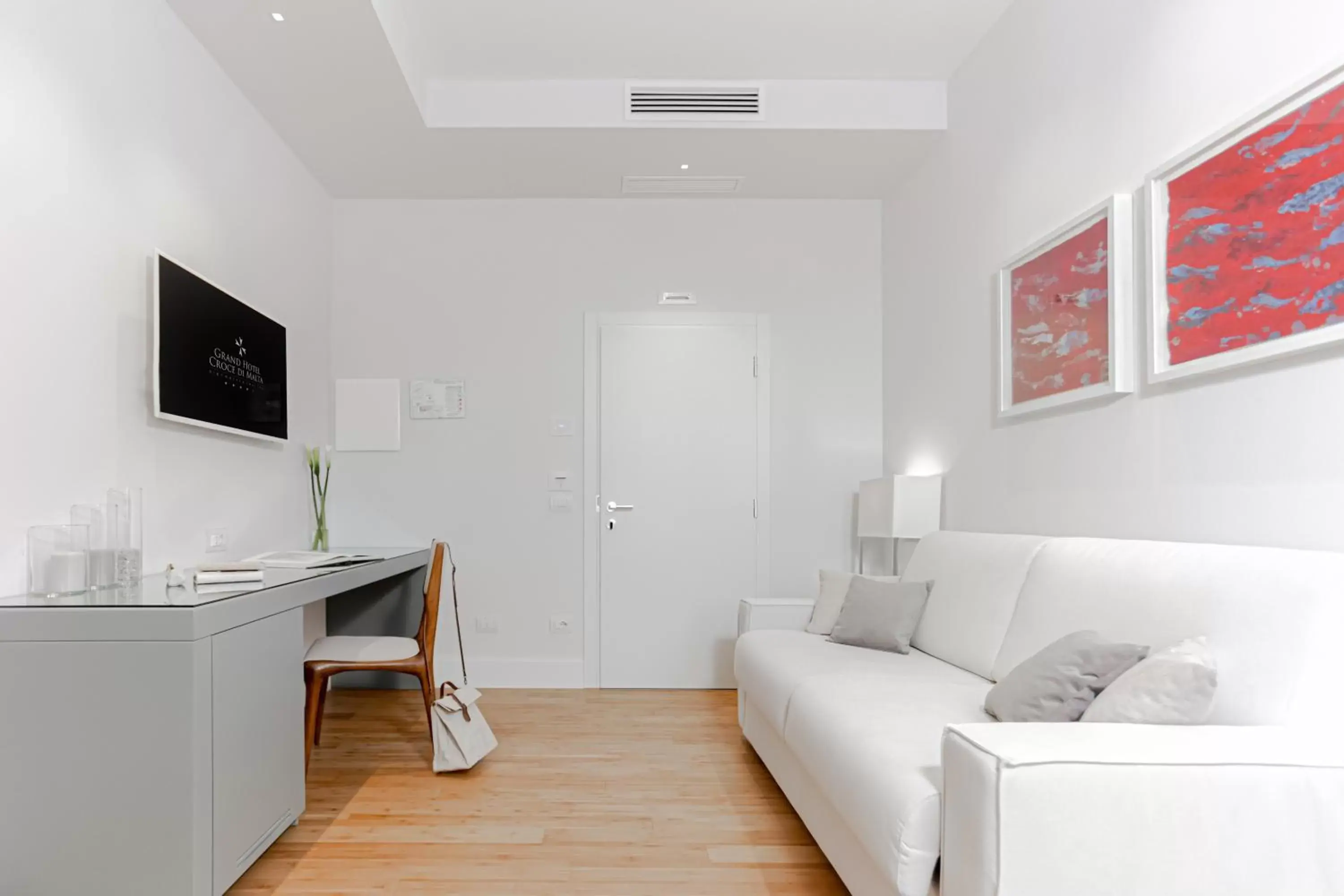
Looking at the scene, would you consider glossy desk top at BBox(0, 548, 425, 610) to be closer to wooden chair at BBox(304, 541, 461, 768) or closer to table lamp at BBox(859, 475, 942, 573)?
wooden chair at BBox(304, 541, 461, 768)

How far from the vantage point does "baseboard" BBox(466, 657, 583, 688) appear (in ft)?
15.3

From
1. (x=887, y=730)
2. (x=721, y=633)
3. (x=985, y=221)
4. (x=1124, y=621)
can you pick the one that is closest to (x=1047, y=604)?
(x=1124, y=621)

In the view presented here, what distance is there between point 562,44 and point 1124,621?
2971 millimetres

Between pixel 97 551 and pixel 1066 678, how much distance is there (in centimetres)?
241

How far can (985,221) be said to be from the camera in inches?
137

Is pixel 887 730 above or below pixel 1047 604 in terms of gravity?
below

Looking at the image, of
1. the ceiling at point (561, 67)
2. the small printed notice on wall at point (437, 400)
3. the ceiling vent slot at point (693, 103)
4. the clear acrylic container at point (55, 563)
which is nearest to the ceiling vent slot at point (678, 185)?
the ceiling at point (561, 67)

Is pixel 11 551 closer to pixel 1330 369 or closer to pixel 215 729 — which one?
pixel 215 729

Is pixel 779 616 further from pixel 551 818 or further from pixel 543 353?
pixel 543 353

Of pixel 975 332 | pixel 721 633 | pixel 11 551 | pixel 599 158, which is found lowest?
pixel 721 633

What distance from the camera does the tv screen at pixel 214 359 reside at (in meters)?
2.79

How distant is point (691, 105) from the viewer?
387 centimetres

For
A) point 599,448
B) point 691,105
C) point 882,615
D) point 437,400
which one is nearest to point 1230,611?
point 882,615

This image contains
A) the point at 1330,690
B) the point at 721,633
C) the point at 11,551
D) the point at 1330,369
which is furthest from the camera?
the point at 721,633
